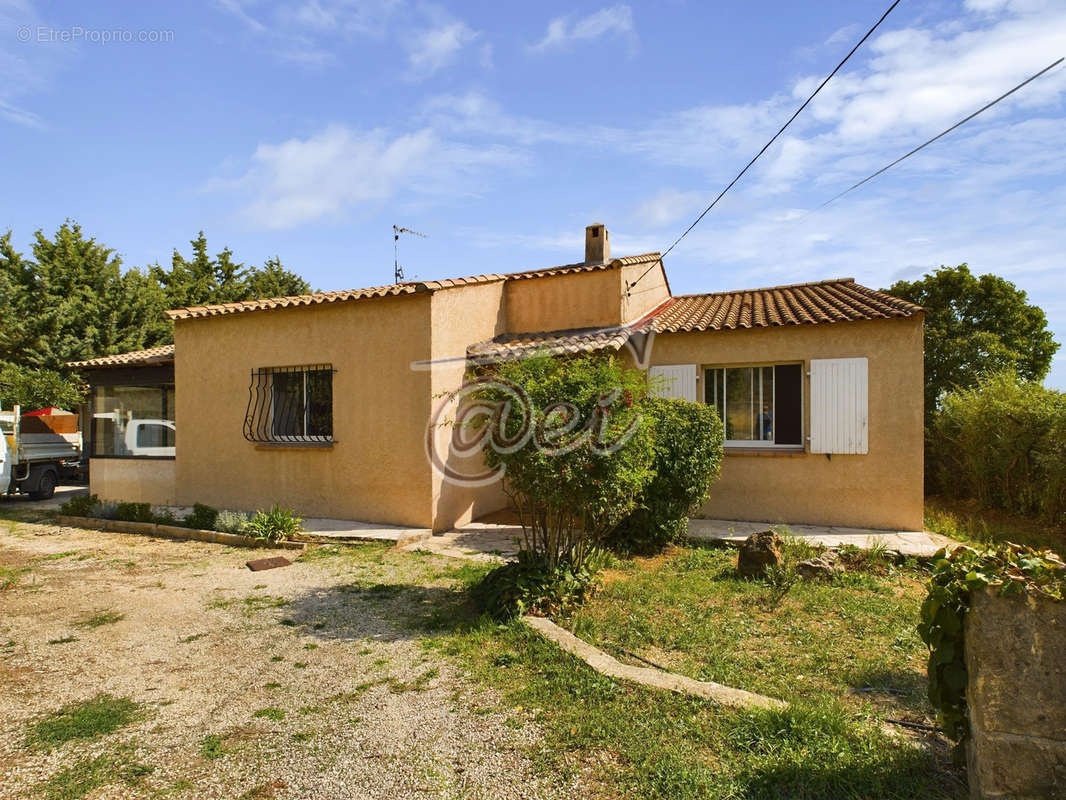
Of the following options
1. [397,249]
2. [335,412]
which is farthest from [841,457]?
[397,249]

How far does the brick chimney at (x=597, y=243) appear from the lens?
1291cm

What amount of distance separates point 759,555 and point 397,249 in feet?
41.3

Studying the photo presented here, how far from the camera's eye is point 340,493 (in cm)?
951

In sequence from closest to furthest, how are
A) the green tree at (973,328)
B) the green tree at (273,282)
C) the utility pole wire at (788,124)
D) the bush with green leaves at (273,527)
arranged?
1. the utility pole wire at (788,124)
2. the bush with green leaves at (273,527)
3. the green tree at (973,328)
4. the green tree at (273,282)

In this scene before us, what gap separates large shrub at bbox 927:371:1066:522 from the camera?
9.12m

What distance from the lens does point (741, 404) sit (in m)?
9.70

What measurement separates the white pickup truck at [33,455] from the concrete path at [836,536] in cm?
1430

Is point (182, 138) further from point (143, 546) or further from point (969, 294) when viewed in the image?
point (969, 294)

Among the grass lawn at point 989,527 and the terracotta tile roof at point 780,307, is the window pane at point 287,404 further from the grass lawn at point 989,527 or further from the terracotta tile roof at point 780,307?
the grass lawn at point 989,527

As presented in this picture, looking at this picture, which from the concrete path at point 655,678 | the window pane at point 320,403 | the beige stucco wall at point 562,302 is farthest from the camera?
the beige stucco wall at point 562,302

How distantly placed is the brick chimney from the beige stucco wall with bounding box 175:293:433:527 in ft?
17.8

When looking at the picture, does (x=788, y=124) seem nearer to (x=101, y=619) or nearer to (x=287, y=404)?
(x=101, y=619)

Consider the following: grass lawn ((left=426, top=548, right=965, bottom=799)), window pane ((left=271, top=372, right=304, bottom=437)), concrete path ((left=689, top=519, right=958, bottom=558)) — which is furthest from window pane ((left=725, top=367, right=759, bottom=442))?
window pane ((left=271, top=372, right=304, bottom=437))

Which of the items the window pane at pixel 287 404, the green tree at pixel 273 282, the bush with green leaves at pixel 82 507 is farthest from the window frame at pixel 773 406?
the green tree at pixel 273 282
